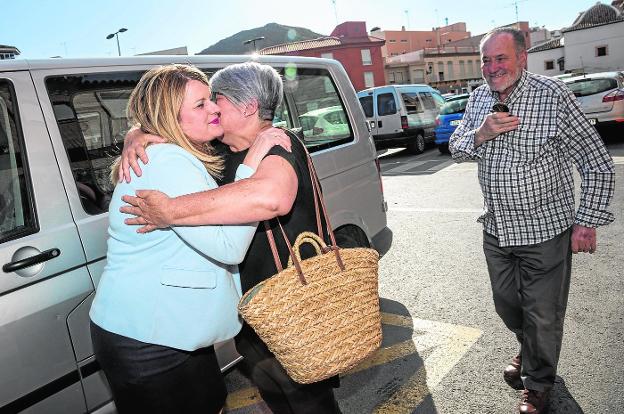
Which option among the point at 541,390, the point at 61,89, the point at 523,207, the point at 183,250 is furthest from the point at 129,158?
the point at 541,390

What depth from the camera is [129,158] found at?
4.58 ft

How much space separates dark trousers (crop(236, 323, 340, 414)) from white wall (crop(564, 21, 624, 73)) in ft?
154

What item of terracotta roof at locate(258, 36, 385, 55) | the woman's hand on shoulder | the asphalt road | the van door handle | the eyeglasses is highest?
terracotta roof at locate(258, 36, 385, 55)

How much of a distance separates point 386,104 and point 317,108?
1008cm

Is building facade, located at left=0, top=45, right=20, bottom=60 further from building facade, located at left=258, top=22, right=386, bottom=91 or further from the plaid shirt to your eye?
building facade, located at left=258, top=22, right=386, bottom=91

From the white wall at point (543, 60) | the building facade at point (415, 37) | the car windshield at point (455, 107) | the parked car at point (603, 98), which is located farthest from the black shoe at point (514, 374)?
the building facade at point (415, 37)

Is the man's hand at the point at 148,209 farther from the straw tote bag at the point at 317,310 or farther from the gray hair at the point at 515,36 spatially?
the gray hair at the point at 515,36

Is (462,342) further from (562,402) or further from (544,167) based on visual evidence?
(544,167)

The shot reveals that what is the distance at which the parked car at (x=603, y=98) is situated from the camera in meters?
10.1

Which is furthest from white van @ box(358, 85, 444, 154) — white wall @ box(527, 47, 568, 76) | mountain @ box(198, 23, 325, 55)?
mountain @ box(198, 23, 325, 55)

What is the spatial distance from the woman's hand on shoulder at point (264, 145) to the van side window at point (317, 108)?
181cm

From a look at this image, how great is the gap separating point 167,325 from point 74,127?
1223mm

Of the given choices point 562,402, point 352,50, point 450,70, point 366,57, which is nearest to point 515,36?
point 562,402

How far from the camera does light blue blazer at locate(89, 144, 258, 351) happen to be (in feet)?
4.40
